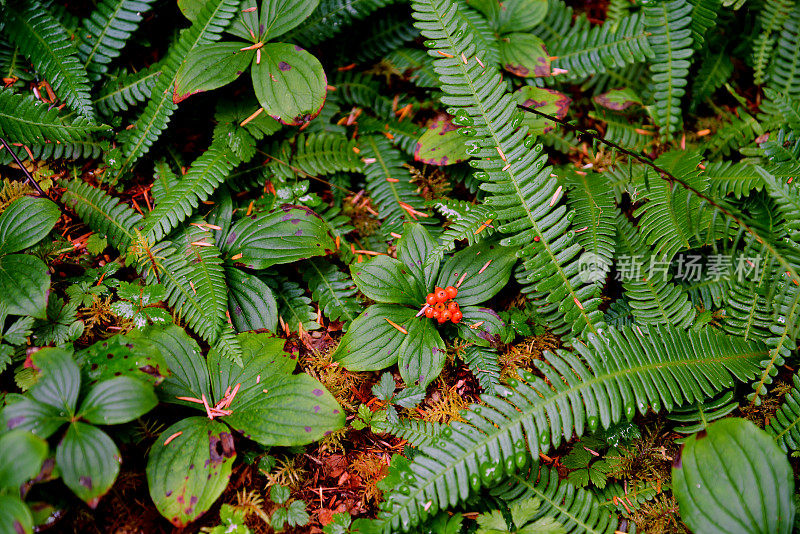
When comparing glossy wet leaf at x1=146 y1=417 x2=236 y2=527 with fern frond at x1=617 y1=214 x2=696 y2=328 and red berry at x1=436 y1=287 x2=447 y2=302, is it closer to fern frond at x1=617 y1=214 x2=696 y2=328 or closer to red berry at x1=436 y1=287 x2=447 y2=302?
red berry at x1=436 y1=287 x2=447 y2=302

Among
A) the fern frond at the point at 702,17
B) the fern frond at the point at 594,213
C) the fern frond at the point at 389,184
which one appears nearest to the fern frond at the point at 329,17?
the fern frond at the point at 389,184

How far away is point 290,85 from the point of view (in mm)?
3178

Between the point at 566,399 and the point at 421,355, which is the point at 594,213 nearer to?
the point at 566,399

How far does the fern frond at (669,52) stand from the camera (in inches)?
141

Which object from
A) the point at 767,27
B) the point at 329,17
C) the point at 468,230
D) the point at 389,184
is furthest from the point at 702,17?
the point at 329,17

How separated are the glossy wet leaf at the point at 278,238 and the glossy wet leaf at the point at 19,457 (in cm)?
141

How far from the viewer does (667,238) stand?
3.01 m

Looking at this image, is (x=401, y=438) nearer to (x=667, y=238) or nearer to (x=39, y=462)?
(x=39, y=462)

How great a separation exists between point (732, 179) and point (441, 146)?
6.49ft

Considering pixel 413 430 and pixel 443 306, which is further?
pixel 443 306

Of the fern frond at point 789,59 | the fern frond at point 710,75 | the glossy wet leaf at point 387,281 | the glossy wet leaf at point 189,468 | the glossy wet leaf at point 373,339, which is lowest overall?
the glossy wet leaf at point 189,468

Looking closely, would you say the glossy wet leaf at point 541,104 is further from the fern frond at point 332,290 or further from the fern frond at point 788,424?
the fern frond at point 788,424

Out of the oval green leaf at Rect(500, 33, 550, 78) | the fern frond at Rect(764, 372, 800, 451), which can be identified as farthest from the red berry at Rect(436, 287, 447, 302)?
the fern frond at Rect(764, 372, 800, 451)

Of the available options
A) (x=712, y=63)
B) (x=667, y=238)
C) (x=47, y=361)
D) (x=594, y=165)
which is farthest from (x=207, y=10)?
(x=712, y=63)
